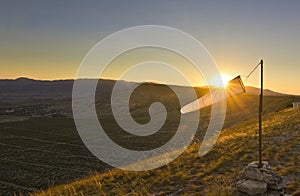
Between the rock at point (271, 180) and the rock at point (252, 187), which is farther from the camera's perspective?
the rock at point (271, 180)

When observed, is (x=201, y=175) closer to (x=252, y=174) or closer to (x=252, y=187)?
(x=252, y=174)

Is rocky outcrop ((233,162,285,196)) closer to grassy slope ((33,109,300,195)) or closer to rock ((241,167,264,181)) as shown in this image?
rock ((241,167,264,181))

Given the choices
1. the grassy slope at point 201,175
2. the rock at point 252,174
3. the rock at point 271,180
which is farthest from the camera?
the grassy slope at point 201,175

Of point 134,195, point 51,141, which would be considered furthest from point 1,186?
point 51,141

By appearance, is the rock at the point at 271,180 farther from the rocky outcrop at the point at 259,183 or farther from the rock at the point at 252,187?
the rock at the point at 252,187

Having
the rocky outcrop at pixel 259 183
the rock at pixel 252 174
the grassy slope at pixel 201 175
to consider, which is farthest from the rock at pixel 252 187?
the grassy slope at pixel 201 175

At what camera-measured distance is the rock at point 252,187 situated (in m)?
7.89

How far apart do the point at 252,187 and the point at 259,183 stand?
222 millimetres

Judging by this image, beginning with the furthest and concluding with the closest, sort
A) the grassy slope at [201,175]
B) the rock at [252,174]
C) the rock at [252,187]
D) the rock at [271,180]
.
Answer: the grassy slope at [201,175] → the rock at [252,174] → the rock at [271,180] → the rock at [252,187]

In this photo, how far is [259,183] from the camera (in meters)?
8.04

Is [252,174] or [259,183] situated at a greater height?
[252,174]

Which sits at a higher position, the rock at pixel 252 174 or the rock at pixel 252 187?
the rock at pixel 252 174

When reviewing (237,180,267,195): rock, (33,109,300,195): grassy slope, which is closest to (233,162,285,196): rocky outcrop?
(237,180,267,195): rock

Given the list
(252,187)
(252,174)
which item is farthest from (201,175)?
(252,187)
